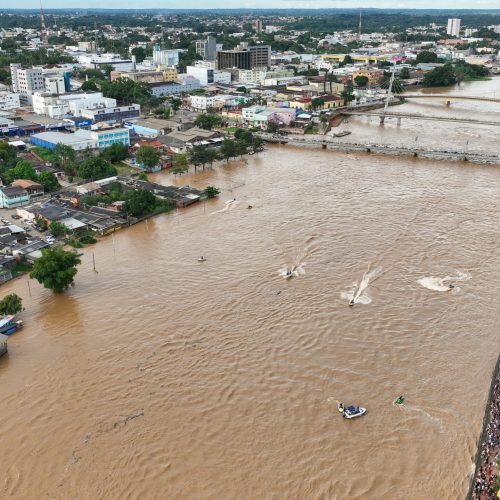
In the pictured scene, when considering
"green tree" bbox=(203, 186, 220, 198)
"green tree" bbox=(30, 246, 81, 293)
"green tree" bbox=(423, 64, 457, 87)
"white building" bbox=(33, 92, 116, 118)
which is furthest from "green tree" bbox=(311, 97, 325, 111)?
"green tree" bbox=(30, 246, 81, 293)

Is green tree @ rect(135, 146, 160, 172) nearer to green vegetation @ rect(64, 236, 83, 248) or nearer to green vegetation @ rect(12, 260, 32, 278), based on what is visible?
green vegetation @ rect(64, 236, 83, 248)

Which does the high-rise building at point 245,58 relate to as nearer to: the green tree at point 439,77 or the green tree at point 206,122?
the green tree at point 439,77

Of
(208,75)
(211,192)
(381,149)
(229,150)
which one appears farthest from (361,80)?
(211,192)

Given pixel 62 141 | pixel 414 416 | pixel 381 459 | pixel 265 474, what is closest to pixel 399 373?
pixel 414 416

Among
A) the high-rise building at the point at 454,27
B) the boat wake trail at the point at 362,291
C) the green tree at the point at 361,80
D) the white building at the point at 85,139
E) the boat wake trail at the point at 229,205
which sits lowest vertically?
the boat wake trail at the point at 362,291

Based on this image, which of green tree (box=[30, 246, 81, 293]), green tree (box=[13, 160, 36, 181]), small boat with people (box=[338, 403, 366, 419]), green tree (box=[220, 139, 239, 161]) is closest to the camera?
small boat with people (box=[338, 403, 366, 419])

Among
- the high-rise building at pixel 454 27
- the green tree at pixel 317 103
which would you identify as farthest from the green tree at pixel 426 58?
the high-rise building at pixel 454 27
